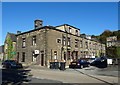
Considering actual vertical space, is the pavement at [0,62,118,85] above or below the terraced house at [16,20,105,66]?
below

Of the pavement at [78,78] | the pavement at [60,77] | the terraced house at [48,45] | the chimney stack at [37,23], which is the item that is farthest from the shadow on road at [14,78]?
the chimney stack at [37,23]

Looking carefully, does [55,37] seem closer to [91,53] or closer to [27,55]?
[27,55]

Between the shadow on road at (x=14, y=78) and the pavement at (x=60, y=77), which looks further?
the pavement at (x=60, y=77)

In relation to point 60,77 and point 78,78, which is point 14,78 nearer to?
point 60,77

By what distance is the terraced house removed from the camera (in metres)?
23.7

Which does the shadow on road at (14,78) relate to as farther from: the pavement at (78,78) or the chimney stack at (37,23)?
the chimney stack at (37,23)

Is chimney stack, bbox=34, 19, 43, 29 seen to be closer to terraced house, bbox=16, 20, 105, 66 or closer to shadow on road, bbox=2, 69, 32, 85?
terraced house, bbox=16, 20, 105, 66

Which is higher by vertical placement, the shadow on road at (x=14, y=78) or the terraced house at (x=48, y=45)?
the terraced house at (x=48, y=45)

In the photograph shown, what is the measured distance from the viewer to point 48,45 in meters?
23.4

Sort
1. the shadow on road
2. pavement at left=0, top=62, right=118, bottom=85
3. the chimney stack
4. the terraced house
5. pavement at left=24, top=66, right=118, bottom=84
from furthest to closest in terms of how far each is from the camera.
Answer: the chimney stack < the terraced house < pavement at left=24, top=66, right=118, bottom=84 < pavement at left=0, top=62, right=118, bottom=85 < the shadow on road

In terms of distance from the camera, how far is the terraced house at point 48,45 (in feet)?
77.7

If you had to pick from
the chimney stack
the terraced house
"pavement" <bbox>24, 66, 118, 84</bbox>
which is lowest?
"pavement" <bbox>24, 66, 118, 84</bbox>

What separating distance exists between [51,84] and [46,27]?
16767 millimetres

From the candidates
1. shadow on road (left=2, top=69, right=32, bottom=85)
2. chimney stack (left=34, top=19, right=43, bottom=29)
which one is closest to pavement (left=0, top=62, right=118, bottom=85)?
shadow on road (left=2, top=69, right=32, bottom=85)
